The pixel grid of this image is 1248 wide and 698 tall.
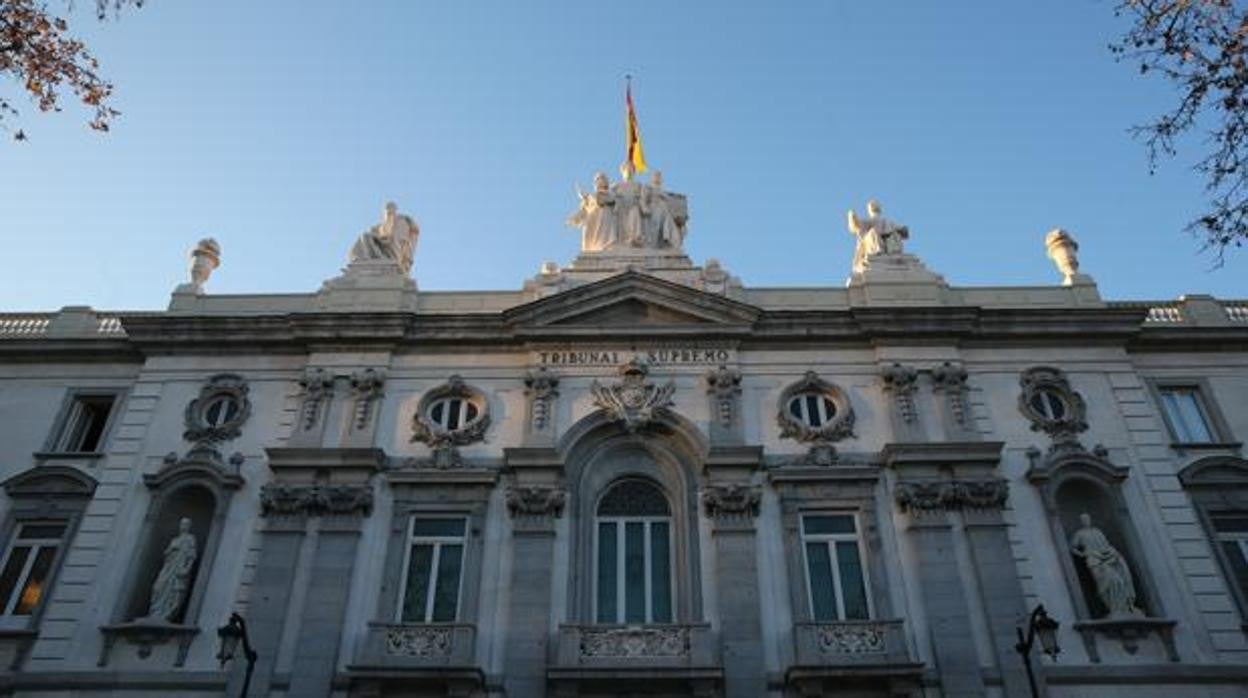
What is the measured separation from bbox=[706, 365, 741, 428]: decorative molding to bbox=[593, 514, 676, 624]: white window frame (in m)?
2.60

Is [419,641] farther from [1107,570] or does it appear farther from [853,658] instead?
[1107,570]

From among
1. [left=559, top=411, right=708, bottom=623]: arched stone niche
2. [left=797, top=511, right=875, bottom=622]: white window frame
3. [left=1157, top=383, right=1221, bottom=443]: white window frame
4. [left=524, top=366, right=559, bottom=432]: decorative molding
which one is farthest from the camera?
[left=1157, top=383, right=1221, bottom=443]: white window frame

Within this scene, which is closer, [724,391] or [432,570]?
[432,570]

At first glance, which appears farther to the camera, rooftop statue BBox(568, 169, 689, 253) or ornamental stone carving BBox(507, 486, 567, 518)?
rooftop statue BBox(568, 169, 689, 253)

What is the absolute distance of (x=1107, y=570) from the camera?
19484 millimetres

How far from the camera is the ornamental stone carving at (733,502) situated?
20.6m

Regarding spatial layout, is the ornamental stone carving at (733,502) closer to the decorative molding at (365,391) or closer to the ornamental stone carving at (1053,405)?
the ornamental stone carving at (1053,405)

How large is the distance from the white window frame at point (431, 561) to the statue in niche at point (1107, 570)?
1271 cm

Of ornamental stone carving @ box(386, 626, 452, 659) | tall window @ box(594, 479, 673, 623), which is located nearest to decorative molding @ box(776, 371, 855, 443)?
tall window @ box(594, 479, 673, 623)

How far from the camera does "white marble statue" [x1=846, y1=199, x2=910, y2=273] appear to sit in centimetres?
2545

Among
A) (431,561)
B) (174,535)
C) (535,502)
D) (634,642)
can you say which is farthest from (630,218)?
(174,535)

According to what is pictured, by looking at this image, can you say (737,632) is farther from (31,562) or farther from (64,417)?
(64,417)

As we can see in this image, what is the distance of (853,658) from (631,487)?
20.4 ft

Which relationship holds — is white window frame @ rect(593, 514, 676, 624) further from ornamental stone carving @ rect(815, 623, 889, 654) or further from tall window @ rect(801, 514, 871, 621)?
ornamental stone carving @ rect(815, 623, 889, 654)
